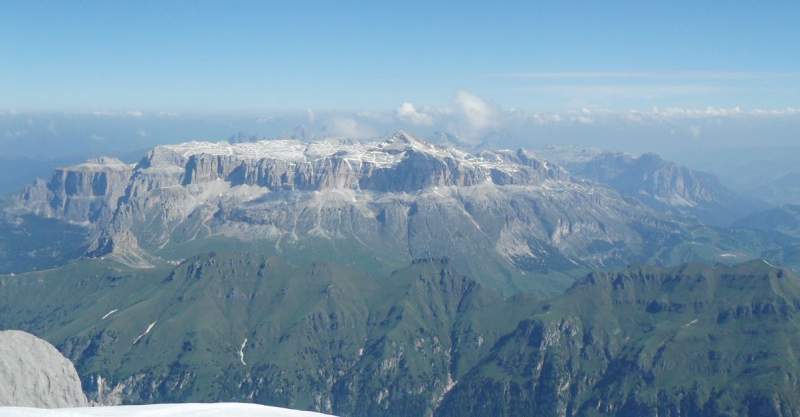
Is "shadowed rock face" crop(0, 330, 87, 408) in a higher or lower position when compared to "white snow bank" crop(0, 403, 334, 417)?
lower

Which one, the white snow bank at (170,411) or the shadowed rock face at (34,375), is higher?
the white snow bank at (170,411)

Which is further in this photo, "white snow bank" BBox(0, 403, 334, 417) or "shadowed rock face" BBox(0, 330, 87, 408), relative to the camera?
"shadowed rock face" BBox(0, 330, 87, 408)

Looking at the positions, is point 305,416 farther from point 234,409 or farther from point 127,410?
point 127,410

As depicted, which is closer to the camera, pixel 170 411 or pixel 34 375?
pixel 170 411

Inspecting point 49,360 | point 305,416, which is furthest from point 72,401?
point 305,416
